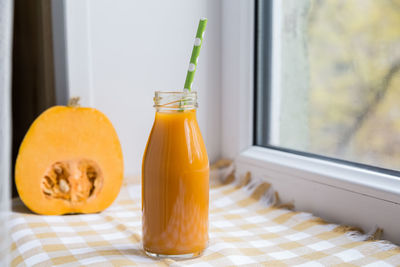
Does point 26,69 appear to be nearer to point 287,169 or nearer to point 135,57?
point 135,57

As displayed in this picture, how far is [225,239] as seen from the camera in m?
0.68

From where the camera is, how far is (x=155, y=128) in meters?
0.60

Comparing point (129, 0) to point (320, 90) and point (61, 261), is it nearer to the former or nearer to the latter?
point (320, 90)

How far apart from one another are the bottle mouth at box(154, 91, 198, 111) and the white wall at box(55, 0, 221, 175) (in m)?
0.39

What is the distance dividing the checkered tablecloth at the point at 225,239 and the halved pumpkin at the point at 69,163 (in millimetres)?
29

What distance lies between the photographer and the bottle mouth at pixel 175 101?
60 centimetres

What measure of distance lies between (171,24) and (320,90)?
16.1 inches

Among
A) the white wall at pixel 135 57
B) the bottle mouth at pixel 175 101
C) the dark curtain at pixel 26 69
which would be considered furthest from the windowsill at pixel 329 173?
the dark curtain at pixel 26 69

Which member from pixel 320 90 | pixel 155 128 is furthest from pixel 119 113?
pixel 320 90

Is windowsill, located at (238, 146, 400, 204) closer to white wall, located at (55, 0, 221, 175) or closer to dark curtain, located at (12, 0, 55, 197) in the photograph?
white wall, located at (55, 0, 221, 175)

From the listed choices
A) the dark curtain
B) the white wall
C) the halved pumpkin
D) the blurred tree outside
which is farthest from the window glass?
the dark curtain

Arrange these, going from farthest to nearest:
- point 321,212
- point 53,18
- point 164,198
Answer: point 53,18 < point 321,212 < point 164,198

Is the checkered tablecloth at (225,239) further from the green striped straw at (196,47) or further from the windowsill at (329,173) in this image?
the green striped straw at (196,47)

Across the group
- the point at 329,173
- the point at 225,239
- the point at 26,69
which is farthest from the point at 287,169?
the point at 26,69
